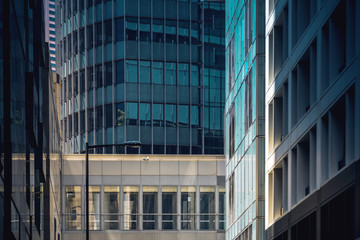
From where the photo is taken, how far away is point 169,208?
2479 inches

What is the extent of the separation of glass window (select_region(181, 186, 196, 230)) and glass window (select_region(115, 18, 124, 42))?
2819cm

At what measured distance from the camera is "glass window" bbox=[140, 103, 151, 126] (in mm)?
86375

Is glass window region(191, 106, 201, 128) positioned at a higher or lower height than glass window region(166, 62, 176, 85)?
lower

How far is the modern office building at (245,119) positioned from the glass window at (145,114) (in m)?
33.0

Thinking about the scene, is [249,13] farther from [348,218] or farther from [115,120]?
[115,120]

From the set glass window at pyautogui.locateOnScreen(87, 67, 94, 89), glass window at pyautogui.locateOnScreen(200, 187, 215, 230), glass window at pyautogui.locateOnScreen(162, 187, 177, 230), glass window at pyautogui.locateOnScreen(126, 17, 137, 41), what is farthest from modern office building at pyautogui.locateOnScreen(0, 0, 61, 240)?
glass window at pyautogui.locateOnScreen(87, 67, 94, 89)

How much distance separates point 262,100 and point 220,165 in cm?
2167

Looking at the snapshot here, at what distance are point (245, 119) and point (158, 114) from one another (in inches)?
1675

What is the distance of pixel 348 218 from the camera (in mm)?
24500

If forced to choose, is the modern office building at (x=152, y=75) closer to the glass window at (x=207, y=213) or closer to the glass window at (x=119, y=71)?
the glass window at (x=119, y=71)

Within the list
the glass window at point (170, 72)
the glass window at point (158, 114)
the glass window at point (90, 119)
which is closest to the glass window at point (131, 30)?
the glass window at point (170, 72)

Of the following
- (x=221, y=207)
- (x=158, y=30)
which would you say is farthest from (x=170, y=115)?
(x=221, y=207)

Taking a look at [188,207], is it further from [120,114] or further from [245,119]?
[120,114]

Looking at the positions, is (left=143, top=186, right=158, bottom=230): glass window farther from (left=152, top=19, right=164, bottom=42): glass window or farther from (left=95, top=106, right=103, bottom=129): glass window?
(left=152, top=19, right=164, bottom=42): glass window
